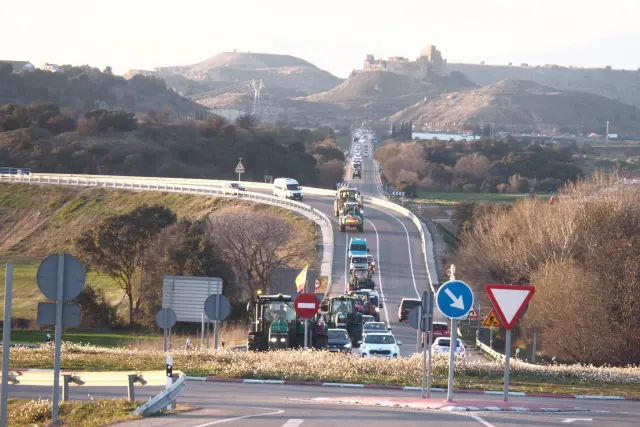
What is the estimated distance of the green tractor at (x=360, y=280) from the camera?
49438mm

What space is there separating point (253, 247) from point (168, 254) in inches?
305

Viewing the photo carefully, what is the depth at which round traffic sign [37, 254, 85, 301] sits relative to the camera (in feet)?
41.0

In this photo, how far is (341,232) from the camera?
65.1 metres

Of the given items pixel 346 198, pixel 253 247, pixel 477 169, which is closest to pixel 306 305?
pixel 253 247

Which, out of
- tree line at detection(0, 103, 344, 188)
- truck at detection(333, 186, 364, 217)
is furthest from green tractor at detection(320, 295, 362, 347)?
tree line at detection(0, 103, 344, 188)

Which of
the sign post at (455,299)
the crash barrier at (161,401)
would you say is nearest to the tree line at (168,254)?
the crash barrier at (161,401)

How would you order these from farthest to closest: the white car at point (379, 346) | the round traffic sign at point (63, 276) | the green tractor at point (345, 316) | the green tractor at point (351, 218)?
the green tractor at point (351, 218) → the green tractor at point (345, 316) → the white car at point (379, 346) → the round traffic sign at point (63, 276)

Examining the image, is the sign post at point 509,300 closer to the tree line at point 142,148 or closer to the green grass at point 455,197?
the green grass at point 455,197

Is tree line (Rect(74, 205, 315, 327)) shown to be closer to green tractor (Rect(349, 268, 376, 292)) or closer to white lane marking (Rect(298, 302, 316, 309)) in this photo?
green tractor (Rect(349, 268, 376, 292))

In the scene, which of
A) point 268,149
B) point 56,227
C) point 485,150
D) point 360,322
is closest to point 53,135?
point 268,149

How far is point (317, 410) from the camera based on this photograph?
15.1 meters

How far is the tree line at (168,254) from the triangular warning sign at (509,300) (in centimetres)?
3200

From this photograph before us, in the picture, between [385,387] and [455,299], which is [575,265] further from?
[455,299]

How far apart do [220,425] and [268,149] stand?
351 feet
